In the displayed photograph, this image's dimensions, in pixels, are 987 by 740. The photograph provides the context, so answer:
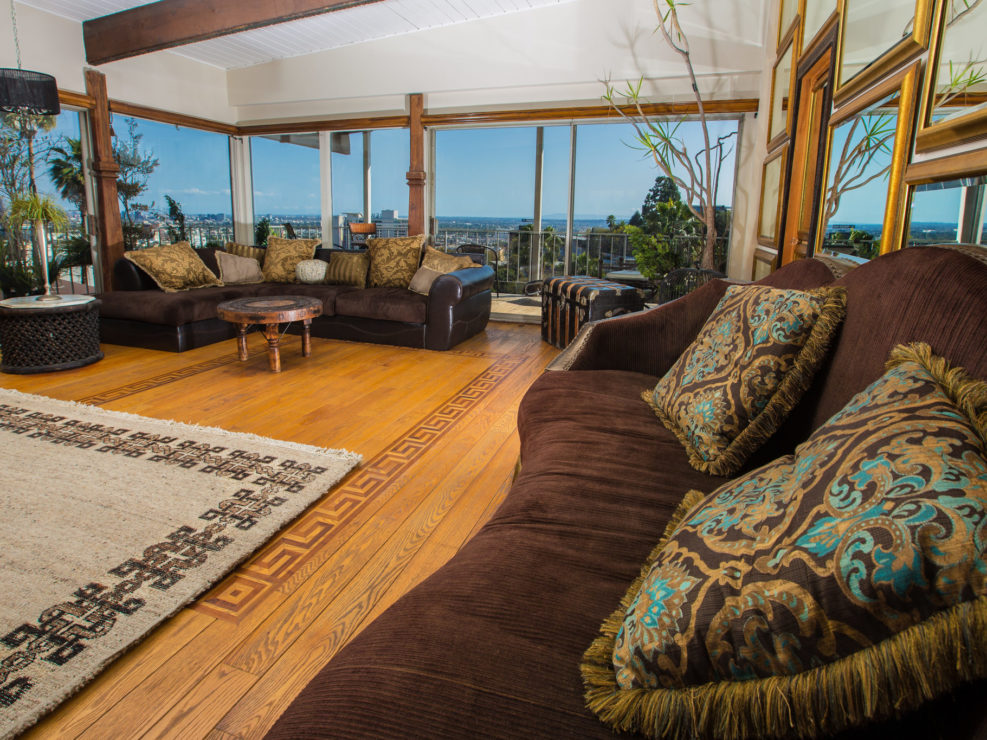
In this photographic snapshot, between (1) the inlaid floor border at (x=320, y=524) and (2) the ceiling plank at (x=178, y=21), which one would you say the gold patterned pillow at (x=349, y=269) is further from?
(1) the inlaid floor border at (x=320, y=524)

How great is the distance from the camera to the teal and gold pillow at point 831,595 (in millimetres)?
542

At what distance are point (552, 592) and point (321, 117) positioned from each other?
6.77 metres

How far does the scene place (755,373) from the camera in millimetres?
1425

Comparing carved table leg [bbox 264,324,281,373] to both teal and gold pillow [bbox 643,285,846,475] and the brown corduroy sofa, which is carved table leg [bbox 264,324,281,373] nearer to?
the brown corduroy sofa

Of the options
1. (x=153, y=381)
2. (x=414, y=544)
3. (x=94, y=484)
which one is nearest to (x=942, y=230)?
(x=414, y=544)

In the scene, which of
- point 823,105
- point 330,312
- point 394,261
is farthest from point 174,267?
point 823,105

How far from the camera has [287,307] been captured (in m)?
4.16

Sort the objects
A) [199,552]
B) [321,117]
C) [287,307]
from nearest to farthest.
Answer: [199,552], [287,307], [321,117]

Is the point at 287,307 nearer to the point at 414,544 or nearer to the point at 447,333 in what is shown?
the point at 447,333

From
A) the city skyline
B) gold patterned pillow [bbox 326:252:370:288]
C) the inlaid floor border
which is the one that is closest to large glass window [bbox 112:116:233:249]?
the city skyline

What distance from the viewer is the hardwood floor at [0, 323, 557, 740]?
1.36 metres

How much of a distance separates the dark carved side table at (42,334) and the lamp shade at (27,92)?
4.21 feet

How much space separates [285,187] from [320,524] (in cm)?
628

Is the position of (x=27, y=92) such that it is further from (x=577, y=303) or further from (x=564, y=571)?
(x=564, y=571)
